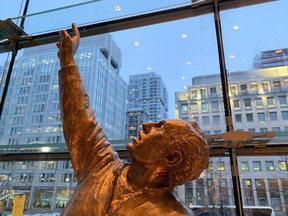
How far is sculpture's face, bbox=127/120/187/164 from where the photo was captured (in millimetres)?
830

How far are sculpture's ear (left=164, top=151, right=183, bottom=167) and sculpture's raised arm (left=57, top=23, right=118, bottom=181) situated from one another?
31 cm

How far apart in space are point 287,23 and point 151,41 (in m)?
1.85

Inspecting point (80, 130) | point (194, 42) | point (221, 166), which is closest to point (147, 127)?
point (80, 130)

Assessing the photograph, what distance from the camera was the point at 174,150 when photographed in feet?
2.68

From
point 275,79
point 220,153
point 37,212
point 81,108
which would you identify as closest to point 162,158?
point 81,108

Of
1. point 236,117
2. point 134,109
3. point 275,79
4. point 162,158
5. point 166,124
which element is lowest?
point 162,158

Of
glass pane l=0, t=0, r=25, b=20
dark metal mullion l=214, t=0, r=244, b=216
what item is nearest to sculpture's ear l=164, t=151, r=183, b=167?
dark metal mullion l=214, t=0, r=244, b=216

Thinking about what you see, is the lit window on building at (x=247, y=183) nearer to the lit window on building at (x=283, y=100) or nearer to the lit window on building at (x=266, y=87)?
the lit window on building at (x=283, y=100)

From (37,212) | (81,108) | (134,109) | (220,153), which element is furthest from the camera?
(134,109)

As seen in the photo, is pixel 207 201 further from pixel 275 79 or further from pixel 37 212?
pixel 37 212

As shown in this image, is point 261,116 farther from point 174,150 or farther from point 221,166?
point 174,150

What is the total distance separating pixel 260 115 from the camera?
9.93 ft

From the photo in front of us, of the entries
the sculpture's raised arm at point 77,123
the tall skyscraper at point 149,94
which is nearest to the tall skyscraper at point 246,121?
the tall skyscraper at point 149,94

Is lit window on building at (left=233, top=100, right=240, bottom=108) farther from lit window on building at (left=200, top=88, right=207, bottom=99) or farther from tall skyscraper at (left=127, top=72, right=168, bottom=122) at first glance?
tall skyscraper at (left=127, top=72, right=168, bottom=122)
